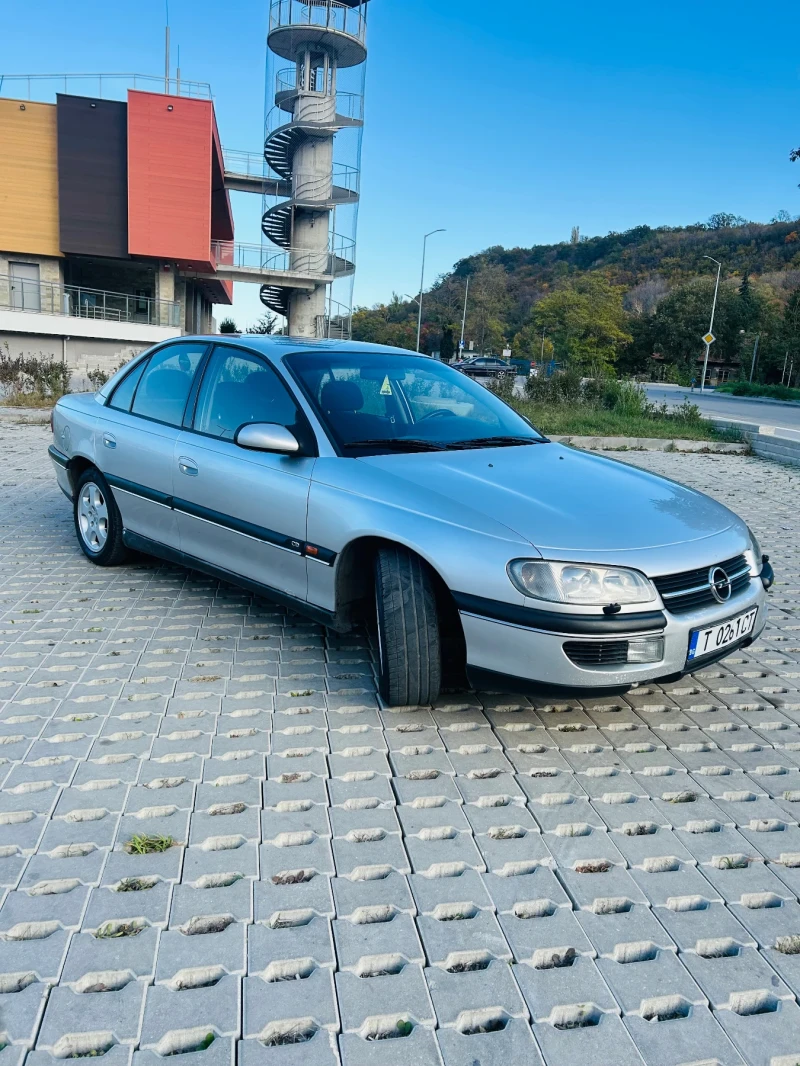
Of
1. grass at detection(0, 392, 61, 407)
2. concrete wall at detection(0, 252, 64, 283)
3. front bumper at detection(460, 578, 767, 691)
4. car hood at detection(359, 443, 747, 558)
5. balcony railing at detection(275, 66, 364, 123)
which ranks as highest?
balcony railing at detection(275, 66, 364, 123)

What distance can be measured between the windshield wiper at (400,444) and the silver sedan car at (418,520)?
0.04ft

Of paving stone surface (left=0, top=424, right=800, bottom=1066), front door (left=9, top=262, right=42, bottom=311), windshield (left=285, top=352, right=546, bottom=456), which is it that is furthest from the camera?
front door (left=9, top=262, right=42, bottom=311)

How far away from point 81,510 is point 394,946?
4313 mm

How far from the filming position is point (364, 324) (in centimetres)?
9419

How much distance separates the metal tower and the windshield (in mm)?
36784

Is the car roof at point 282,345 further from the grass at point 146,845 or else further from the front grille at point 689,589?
the grass at point 146,845

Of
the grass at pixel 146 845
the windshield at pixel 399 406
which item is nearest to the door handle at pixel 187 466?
the windshield at pixel 399 406

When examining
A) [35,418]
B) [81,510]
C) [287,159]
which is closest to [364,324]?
[287,159]

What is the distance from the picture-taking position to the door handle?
4.45 meters

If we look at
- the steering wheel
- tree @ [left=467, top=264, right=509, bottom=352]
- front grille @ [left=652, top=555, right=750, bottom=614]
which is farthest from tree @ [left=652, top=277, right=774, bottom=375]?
front grille @ [left=652, top=555, right=750, bottom=614]

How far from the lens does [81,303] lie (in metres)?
32.7

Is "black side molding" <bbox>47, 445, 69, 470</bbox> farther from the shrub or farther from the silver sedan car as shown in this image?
the shrub

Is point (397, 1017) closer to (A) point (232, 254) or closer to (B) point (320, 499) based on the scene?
(B) point (320, 499)

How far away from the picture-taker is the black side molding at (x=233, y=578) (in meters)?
3.85
